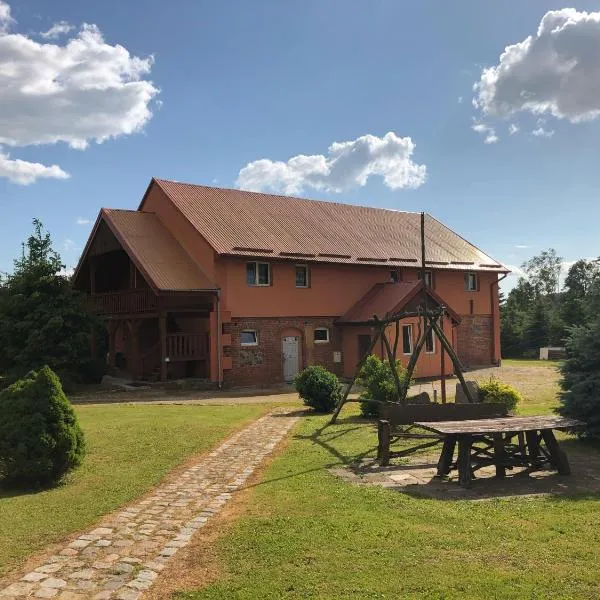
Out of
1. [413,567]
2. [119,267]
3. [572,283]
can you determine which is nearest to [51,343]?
[119,267]

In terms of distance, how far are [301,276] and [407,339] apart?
564 cm

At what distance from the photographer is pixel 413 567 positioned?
5.47 m

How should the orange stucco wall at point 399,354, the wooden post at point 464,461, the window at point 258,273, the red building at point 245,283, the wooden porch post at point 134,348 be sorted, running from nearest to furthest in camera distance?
the wooden post at point 464,461
the red building at point 245,283
the window at point 258,273
the wooden porch post at point 134,348
the orange stucco wall at point 399,354

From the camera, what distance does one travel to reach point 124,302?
26469mm

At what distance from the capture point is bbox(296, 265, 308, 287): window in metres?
27.0

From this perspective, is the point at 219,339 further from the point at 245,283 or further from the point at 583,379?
the point at 583,379

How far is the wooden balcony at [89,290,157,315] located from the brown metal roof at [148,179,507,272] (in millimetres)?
3558

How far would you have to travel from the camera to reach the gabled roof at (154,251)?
2380 cm

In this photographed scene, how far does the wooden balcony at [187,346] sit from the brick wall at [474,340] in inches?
573

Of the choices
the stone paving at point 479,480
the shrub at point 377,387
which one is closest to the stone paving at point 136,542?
the stone paving at point 479,480

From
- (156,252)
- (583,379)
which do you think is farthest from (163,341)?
(583,379)

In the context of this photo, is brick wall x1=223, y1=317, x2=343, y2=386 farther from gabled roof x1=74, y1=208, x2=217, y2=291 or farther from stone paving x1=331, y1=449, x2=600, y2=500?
stone paving x1=331, y1=449, x2=600, y2=500

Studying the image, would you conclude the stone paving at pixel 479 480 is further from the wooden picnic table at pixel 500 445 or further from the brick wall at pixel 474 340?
the brick wall at pixel 474 340

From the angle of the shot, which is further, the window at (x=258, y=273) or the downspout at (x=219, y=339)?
the window at (x=258, y=273)
